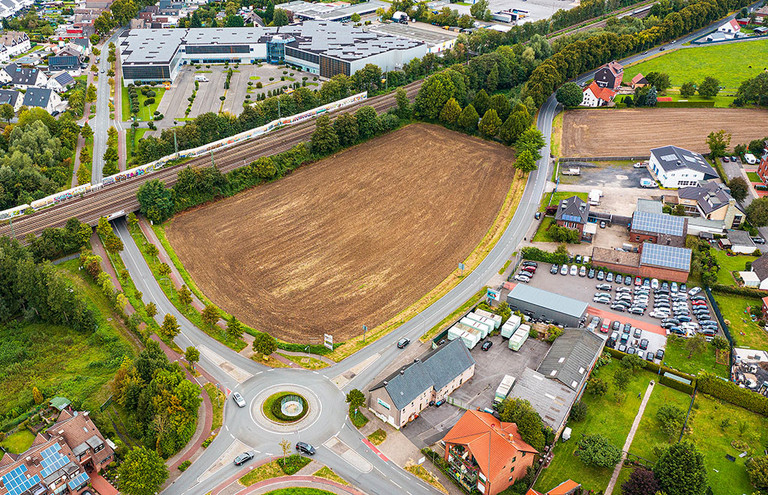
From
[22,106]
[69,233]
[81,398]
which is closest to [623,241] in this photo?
[81,398]

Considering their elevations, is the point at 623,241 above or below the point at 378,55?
below

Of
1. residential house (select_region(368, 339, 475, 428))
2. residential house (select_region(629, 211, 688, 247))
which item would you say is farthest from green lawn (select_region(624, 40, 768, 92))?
residential house (select_region(368, 339, 475, 428))

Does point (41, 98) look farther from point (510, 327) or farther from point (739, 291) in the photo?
point (739, 291)

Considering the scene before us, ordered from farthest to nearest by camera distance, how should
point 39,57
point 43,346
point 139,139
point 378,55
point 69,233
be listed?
point 39,57 → point 378,55 → point 139,139 → point 69,233 → point 43,346

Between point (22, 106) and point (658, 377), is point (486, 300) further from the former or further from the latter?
point (22, 106)

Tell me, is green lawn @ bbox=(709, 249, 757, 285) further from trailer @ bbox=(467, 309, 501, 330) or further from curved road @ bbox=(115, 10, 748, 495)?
trailer @ bbox=(467, 309, 501, 330)

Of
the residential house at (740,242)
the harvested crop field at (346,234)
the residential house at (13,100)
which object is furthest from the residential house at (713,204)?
the residential house at (13,100)

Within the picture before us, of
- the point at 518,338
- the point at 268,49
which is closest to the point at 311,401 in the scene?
the point at 518,338

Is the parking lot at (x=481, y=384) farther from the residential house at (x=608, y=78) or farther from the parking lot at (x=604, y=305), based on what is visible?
the residential house at (x=608, y=78)
